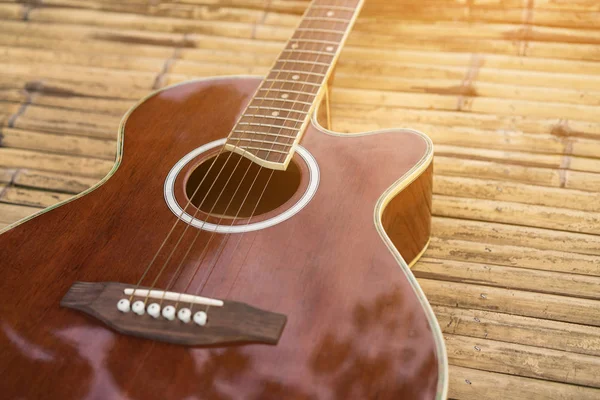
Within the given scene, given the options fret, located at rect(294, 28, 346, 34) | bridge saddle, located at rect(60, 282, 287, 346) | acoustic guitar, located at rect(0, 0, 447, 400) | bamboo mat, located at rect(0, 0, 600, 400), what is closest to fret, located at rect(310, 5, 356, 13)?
fret, located at rect(294, 28, 346, 34)

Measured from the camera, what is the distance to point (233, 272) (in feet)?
4.19

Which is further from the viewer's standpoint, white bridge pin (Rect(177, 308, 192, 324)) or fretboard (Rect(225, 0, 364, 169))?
fretboard (Rect(225, 0, 364, 169))

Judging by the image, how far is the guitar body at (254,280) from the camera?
1.08 meters

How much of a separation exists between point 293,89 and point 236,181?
34 centimetres

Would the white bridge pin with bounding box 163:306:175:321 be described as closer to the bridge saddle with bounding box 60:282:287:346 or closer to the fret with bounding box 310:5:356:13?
the bridge saddle with bounding box 60:282:287:346

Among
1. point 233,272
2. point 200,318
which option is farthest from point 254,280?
point 200,318

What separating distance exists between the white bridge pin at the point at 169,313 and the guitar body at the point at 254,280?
0.05 m

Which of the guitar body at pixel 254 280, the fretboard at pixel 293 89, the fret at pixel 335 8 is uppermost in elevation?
the fret at pixel 335 8

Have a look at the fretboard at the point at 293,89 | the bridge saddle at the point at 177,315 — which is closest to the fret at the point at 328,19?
the fretboard at the point at 293,89

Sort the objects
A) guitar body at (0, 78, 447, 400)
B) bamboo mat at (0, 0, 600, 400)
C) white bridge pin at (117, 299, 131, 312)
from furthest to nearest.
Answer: bamboo mat at (0, 0, 600, 400), white bridge pin at (117, 299, 131, 312), guitar body at (0, 78, 447, 400)

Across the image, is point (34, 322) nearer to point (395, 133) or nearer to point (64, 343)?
point (64, 343)

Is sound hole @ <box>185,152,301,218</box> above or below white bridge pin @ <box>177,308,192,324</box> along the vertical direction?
below

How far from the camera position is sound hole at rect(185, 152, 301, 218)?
1642 mm

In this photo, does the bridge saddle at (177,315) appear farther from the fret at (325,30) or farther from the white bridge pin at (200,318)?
the fret at (325,30)
